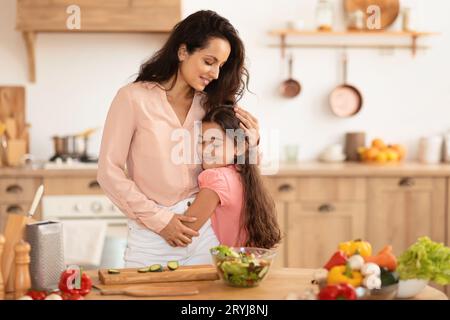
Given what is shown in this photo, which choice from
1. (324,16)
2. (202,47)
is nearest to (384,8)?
(324,16)

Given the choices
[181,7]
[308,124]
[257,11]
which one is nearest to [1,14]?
[181,7]

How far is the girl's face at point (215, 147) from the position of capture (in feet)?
7.65

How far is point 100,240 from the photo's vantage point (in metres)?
3.76

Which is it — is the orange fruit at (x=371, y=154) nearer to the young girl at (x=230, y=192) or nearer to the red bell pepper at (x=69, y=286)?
the young girl at (x=230, y=192)

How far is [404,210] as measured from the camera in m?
4.09

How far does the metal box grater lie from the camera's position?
6.08 feet

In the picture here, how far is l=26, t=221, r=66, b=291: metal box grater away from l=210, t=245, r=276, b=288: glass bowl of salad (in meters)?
0.40

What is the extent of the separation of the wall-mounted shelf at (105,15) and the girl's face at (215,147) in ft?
6.38

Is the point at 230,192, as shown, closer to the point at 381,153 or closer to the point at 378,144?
the point at 381,153

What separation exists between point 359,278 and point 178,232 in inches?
28.6

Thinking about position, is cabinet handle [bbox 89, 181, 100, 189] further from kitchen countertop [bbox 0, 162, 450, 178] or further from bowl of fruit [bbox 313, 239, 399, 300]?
bowl of fruit [bbox 313, 239, 399, 300]

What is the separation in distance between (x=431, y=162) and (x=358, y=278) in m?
2.89

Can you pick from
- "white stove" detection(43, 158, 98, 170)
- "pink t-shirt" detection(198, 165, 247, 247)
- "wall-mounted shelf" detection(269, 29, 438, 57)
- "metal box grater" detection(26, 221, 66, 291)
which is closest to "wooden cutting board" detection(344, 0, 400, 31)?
"wall-mounted shelf" detection(269, 29, 438, 57)
